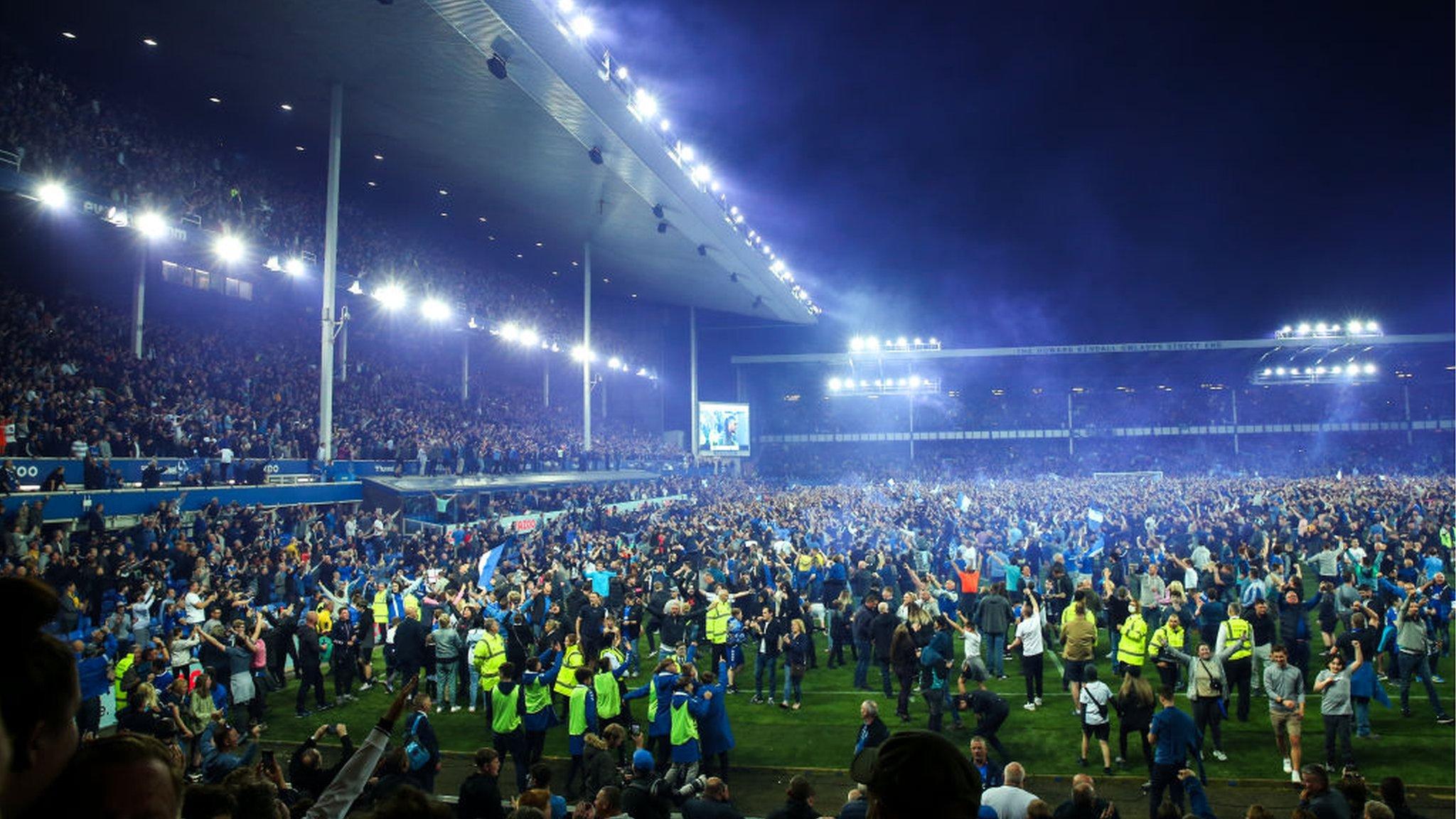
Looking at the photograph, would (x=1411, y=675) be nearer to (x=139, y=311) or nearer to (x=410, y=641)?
(x=410, y=641)

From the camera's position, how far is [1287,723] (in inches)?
366

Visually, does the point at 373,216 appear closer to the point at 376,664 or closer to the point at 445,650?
the point at 376,664

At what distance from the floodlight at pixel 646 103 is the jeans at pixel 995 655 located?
73.2 feet

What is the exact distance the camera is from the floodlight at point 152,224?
74.9ft

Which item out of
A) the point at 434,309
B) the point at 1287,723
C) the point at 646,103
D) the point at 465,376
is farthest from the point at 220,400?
the point at 1287,723

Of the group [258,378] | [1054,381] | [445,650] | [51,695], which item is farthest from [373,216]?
[1054,381]

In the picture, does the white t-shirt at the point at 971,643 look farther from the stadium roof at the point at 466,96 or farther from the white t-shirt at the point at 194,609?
the stadium roof at the point at 466,96

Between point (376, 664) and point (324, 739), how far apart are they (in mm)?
5042

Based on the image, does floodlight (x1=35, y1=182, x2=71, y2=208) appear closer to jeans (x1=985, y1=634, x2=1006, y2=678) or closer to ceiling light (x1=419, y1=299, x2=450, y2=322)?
ceiling light (x1=419, y1=299, x2=450, y2=322)

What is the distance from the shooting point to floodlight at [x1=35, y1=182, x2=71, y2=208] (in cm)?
2073

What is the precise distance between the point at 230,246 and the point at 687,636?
1976cm

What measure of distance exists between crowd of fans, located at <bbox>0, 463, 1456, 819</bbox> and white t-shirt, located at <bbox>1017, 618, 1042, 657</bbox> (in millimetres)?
33

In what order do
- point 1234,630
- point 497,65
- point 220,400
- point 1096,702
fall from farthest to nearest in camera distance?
1. point 220,400
2. point 497,65
3. point 1234,630
4. point 1096,702

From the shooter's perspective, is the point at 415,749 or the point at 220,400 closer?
the point at 415,749
